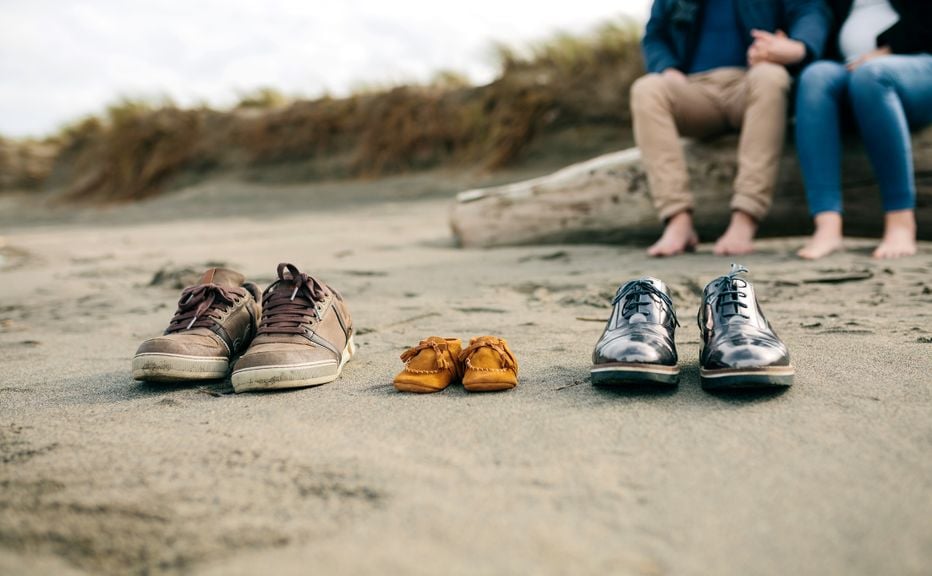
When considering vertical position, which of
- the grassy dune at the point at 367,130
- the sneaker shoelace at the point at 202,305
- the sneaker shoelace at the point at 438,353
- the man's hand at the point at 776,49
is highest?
the grassy dune at the point at 367,130

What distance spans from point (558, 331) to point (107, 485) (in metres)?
1.53

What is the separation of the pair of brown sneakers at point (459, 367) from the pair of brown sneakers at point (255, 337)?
259 mm

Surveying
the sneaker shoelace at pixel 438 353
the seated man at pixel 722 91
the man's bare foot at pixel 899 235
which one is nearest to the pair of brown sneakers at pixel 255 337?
the sneaker shoelace at pixel 438 353

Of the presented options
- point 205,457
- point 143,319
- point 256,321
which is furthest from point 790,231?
point 205,457

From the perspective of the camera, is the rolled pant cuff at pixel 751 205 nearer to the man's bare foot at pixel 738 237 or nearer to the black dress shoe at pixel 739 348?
the man's bare foot at pixel 738 237

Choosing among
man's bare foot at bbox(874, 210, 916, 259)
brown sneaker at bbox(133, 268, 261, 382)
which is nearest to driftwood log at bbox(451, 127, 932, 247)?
man's bare foot at bbox(874, 210, 916, 259)

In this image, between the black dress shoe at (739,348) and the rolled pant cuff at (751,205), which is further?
the rolled pant cuff at (751,205)

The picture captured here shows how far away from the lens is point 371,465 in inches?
52.1

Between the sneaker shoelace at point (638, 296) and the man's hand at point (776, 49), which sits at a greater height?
the man's hand at point (776, 49)

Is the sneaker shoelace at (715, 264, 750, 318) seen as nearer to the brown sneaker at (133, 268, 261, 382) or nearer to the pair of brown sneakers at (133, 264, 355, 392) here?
the pair of brown sneakers at (133, 264, 355, 392)

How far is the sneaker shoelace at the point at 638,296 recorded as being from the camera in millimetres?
1961

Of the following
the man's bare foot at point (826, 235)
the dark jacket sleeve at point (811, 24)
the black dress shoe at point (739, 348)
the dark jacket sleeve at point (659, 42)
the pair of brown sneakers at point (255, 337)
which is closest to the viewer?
the black dress shoe at point (739, 348)

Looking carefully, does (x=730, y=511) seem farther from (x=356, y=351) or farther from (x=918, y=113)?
(x=918, y=113)

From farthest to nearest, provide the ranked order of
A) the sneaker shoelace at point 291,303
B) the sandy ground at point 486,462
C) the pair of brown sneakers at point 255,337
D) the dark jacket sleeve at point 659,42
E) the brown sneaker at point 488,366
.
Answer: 1. the dark jacket sleeve at point 659,42
2. the sneaker shoelace at point 291,303
3. the pair of brown sneakers at point 255,337
4. the brown sneaker at point 488,366
5. the sandy ground at point 486,462
